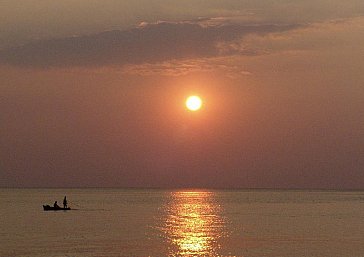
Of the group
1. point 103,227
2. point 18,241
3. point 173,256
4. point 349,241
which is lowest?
point 173,256

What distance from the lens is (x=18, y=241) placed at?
68.3 m

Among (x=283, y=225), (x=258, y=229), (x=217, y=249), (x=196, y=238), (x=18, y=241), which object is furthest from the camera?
(x=283, y=225)

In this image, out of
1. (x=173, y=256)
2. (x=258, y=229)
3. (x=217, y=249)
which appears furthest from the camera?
(x=258, y=229)

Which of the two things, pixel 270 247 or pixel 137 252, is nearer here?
pixel 137 252

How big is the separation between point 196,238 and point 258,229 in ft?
53.3

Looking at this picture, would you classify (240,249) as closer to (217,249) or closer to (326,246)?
(217,249)

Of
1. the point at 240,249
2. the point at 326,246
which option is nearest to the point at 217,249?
the point at 240,249

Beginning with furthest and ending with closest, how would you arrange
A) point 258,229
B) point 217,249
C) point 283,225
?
point 283,225 < point 258,229 < point 217,249

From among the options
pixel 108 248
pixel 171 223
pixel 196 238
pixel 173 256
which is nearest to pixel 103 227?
pixel 171 223

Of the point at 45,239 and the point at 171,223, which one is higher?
the point at 171,223

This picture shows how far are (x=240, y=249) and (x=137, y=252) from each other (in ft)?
32.5

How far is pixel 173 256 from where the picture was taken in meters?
57.4

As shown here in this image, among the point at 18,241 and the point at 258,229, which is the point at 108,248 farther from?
the point at 258,229

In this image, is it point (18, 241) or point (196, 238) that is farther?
point (196, 238)
